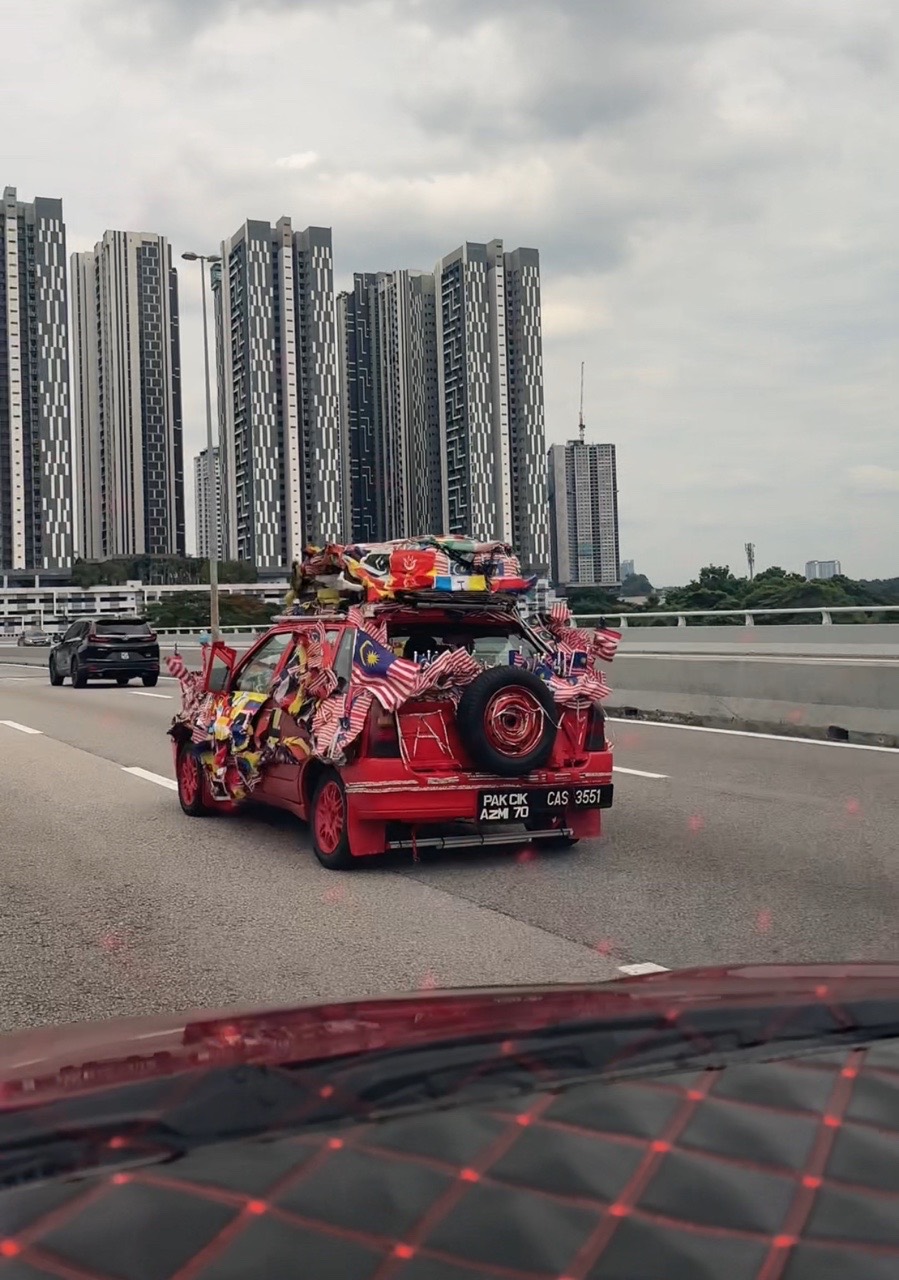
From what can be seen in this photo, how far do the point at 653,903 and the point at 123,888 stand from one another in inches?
121

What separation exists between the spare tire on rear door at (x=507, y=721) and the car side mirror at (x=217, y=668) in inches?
106

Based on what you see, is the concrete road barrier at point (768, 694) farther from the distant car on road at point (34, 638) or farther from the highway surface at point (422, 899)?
the distant car on road at point (34, 638)

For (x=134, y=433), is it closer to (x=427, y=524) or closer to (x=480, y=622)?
(x=427, y=524)

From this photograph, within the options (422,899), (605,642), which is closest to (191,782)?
(422,899)

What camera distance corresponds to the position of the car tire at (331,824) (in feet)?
25.0

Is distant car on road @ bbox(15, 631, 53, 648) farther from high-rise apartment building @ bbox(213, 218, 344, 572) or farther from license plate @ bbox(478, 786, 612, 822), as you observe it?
license plate @ bbox(478, 786, 612, 822)

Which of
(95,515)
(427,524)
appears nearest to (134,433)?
(95,515)

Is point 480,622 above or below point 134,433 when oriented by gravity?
below

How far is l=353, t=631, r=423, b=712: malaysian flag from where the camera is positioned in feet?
24.3

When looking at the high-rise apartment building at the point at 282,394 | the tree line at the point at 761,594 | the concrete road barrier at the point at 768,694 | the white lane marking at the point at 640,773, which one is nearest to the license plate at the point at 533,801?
the white lane marking at the point at 640,773

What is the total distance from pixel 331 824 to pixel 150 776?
17.7ft

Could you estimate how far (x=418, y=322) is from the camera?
83.1 metres

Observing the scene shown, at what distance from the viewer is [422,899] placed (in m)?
7.00

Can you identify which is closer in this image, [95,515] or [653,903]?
[653,903]
